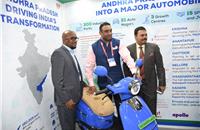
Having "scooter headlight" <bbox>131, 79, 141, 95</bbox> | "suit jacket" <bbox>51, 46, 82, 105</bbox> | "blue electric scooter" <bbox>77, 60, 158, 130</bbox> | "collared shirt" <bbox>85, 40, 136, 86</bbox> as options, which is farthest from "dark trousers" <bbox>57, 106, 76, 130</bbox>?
"scooter headlight" <bbox>131, 79, 141, 95</bbox>

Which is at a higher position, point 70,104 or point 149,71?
point 149,71

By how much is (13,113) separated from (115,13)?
241 centimetres

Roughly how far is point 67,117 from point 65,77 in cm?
53

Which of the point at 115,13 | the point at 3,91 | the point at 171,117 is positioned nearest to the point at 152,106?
the point at 171,117

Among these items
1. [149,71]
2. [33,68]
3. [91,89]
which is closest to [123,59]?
[149,71]

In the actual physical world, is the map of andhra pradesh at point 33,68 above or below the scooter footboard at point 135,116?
above

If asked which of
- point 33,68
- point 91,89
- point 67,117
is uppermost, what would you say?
point 33,68

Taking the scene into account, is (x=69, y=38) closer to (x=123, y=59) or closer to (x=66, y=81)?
(x=66, y=81)

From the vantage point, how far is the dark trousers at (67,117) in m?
2.86

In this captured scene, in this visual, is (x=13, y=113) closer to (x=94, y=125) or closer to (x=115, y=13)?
(x=94, y=125)

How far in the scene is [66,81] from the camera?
278 cm

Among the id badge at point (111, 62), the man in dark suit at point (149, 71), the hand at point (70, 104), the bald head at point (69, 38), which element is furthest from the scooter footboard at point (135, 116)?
the bald head at point (69, 38)

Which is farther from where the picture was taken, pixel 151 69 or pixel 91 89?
pixel 151 69

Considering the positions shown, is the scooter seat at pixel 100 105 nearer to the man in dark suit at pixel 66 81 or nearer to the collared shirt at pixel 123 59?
the man in dark suit at pixel 66 81
